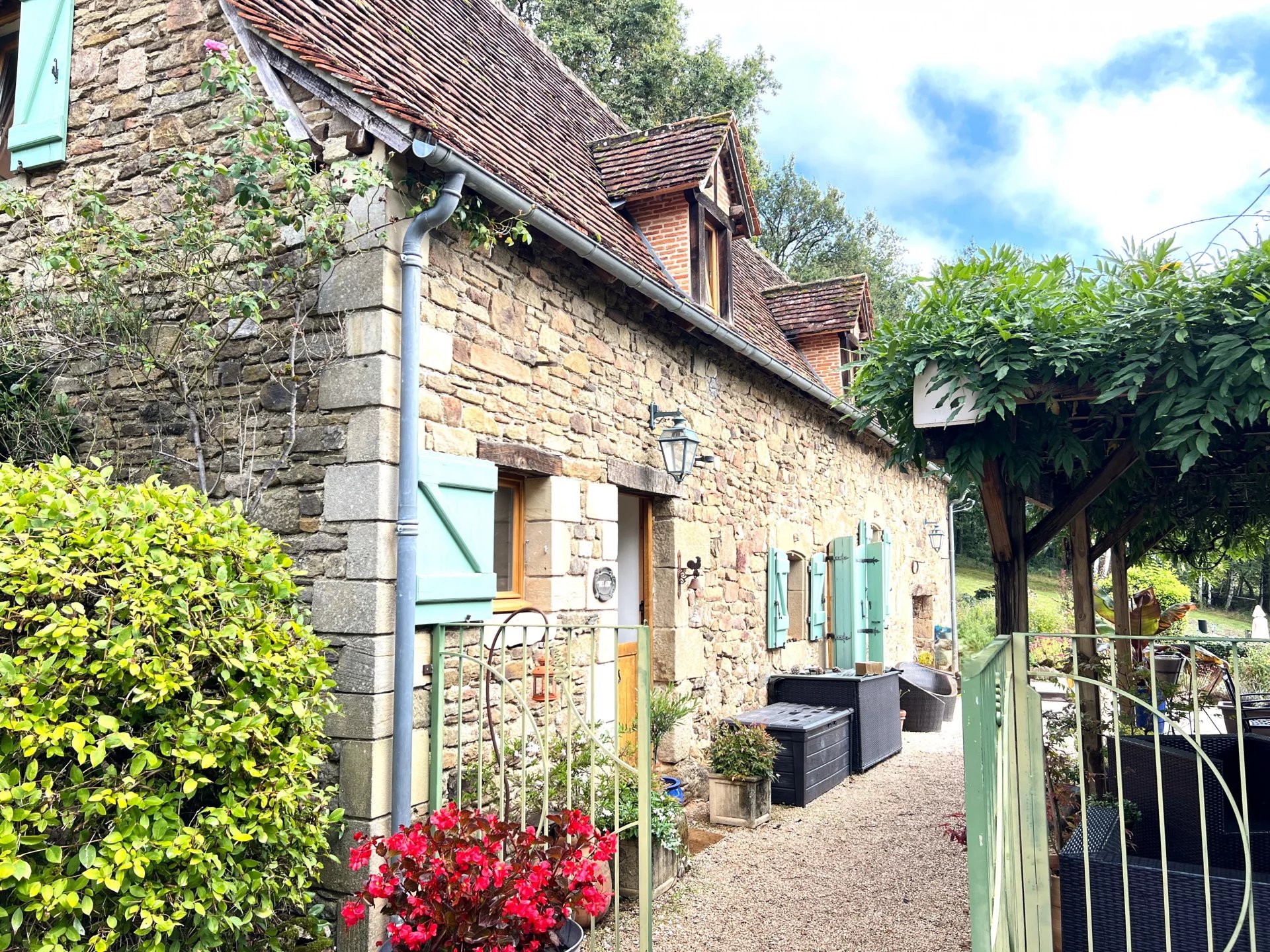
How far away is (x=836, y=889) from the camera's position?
17.8 feet

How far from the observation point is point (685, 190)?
7.18 meters

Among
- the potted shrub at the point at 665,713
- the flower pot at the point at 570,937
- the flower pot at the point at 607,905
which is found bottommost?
the flower pot at the point at 607,905

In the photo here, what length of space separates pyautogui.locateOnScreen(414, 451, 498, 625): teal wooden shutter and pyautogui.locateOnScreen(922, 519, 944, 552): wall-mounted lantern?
11.4 meters

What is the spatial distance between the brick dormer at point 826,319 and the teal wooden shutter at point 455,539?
6.78m

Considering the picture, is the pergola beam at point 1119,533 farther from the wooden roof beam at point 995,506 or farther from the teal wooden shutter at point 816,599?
the teal wooden shutter at point 816,599

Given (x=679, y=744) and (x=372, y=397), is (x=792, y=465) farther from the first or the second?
(x=372, y=397)

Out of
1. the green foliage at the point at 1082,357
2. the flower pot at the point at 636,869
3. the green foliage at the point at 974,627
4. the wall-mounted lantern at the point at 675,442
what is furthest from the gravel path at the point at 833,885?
the green foliage at the point at 974,627

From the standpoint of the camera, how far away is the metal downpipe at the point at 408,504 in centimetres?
423

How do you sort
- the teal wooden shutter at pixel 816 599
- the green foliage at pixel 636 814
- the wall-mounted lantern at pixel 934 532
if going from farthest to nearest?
1. the wall-mounted lantern at pixel 934 532
2. the teal wooden shutter at pixel 816 599
3. the green foliage at pixel 636 814

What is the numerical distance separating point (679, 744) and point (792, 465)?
11.6ft

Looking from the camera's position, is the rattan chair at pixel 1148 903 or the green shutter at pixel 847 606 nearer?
the rattan chair at pixel 1148 903

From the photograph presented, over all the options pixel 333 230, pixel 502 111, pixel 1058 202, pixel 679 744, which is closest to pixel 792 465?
pixel 679 744

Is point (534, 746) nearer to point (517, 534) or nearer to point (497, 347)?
point (517, 534)

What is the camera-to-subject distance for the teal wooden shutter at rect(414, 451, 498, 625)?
4.45 metres
